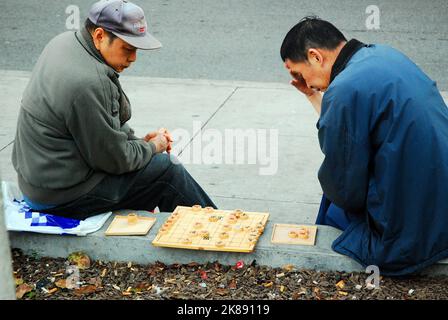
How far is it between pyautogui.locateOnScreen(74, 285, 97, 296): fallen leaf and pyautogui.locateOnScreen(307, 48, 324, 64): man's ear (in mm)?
1400

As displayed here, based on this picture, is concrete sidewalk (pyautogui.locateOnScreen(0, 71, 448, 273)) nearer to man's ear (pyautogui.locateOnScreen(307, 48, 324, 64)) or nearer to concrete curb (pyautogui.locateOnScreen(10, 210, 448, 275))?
concrete curb (pyautogui.locateOnScreen(10, 210, 448, 275))

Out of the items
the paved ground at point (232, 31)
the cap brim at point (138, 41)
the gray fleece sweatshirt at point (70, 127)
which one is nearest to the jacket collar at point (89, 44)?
the gray fleece sweatshirt at point (70, 127)

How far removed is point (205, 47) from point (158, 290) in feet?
17.4

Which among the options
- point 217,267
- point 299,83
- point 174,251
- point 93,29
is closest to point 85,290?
point 174,251

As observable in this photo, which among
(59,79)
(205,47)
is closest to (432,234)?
(59,79)

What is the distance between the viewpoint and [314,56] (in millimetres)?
3533

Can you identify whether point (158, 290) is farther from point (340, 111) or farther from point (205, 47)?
point (205, 47)

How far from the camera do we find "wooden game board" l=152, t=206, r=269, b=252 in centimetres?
363

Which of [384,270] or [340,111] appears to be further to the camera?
[384,270]

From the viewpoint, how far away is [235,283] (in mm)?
3521

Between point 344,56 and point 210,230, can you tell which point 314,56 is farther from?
point 210,230

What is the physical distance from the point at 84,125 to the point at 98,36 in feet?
1.49

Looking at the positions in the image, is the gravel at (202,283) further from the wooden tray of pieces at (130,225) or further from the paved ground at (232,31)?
the paved ground at (232,31)

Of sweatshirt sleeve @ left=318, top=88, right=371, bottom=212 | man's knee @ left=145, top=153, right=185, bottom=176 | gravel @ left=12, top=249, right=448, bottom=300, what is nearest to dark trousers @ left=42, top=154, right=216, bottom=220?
man's knee @ left=145, top=153, right=185, bottom=176
